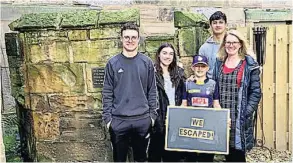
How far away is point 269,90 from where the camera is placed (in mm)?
5203

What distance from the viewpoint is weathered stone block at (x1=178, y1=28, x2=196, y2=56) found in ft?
14.3

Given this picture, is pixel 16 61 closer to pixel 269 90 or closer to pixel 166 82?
pixel 166 82

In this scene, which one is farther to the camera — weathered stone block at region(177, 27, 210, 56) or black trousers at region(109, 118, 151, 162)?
weathered stone block at region(177, 27, 210, 56)

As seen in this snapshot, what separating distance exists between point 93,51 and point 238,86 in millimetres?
1545

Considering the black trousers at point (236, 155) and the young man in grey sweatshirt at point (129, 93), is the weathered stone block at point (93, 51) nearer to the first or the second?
the young man in grey sweatshirt at point (129, 93)

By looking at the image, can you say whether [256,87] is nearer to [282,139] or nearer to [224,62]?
[224,62]

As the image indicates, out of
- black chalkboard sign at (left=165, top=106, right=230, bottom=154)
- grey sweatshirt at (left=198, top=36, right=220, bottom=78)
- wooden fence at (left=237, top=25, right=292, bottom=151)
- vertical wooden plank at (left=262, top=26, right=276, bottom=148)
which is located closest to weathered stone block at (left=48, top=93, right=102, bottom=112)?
black chalkboard sign at (left=165, top=106, right=230, bottom=154)

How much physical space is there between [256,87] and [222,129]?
49 cm

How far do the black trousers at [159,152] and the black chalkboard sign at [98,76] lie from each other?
84 cm

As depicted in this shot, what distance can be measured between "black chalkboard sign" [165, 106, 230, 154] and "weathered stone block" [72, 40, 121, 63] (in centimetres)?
93

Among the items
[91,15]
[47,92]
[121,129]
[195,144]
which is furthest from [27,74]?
[195,144]

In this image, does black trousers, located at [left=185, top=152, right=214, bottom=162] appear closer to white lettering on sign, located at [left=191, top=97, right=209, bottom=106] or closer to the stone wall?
white lettering on sign, located at [left=191, top=97, right=209, bottom=106]

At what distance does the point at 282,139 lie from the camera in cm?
531

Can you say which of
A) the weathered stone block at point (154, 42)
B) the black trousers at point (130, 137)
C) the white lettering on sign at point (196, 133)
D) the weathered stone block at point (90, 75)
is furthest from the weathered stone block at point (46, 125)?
the white lettering on sign at point (196, 133)
